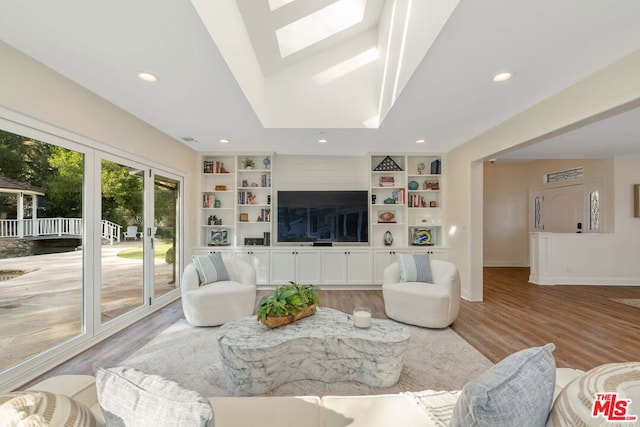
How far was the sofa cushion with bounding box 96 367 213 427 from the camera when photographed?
2.31 ft

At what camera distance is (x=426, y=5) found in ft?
6.68

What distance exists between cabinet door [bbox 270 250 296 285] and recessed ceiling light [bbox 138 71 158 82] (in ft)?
10.3

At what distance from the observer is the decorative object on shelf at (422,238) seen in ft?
17.1

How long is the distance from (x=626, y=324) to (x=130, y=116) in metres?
6.44

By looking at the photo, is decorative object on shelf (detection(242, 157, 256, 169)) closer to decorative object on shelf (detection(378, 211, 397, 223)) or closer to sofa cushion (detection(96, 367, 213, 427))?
decorative object on shelf (detection(378, 211, 397, 223))

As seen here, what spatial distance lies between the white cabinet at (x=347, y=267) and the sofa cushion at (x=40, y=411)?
4144 mm

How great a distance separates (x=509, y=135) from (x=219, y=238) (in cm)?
482

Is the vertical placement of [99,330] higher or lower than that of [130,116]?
lower

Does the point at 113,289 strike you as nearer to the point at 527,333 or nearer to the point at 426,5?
the point at 426,5

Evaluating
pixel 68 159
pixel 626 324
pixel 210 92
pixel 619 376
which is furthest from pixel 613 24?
pixel 68 159

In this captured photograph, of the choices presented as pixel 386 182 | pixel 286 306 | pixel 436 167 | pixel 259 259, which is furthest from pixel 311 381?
pixel 436 167

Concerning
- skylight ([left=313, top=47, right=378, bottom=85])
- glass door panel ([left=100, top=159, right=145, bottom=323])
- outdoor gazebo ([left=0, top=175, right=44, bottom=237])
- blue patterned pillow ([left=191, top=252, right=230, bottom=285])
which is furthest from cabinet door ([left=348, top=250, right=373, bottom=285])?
outdoor gazebo ([left=0, top=175, right=44, bottom=237])

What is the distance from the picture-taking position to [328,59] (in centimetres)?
374

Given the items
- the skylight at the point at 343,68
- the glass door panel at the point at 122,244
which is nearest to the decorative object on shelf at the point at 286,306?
the glass door panel at the point at 122,244
